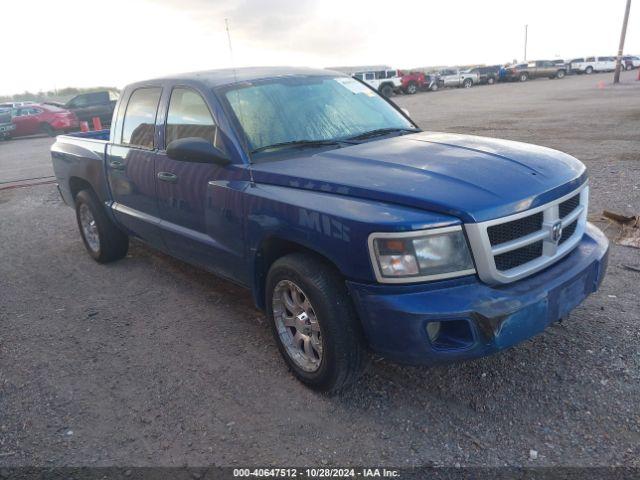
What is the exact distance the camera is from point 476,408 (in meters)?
2.83

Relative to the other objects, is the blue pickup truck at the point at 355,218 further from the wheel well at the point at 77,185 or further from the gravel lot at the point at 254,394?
the wheel well at the point at 77,185

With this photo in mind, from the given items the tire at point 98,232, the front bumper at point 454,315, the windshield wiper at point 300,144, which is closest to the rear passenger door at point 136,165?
the tire at point 98,232

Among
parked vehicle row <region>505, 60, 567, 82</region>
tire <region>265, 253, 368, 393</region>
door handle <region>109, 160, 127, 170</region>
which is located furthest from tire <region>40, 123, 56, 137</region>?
parked vehicle row <region>505, 60, 567, 82</region>

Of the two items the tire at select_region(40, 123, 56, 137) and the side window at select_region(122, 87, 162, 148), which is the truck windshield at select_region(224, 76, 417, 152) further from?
the tire at select_region(40, 123, 56, 137)

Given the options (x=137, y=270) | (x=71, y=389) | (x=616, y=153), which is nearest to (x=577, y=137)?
(x=616, y=153)

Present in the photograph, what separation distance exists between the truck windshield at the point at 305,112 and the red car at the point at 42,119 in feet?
64.9

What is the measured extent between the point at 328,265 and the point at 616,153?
7989mm

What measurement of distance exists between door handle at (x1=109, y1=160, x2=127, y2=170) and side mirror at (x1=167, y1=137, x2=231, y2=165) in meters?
1.41

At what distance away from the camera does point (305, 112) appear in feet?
12.1

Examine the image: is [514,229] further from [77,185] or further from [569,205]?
[77,185]

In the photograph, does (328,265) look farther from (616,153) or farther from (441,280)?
(616,153)

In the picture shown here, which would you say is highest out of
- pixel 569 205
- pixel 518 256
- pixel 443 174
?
pixel 443 174

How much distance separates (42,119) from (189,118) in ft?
66.8

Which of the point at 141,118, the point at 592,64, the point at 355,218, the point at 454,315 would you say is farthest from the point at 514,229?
the point at 592,64
